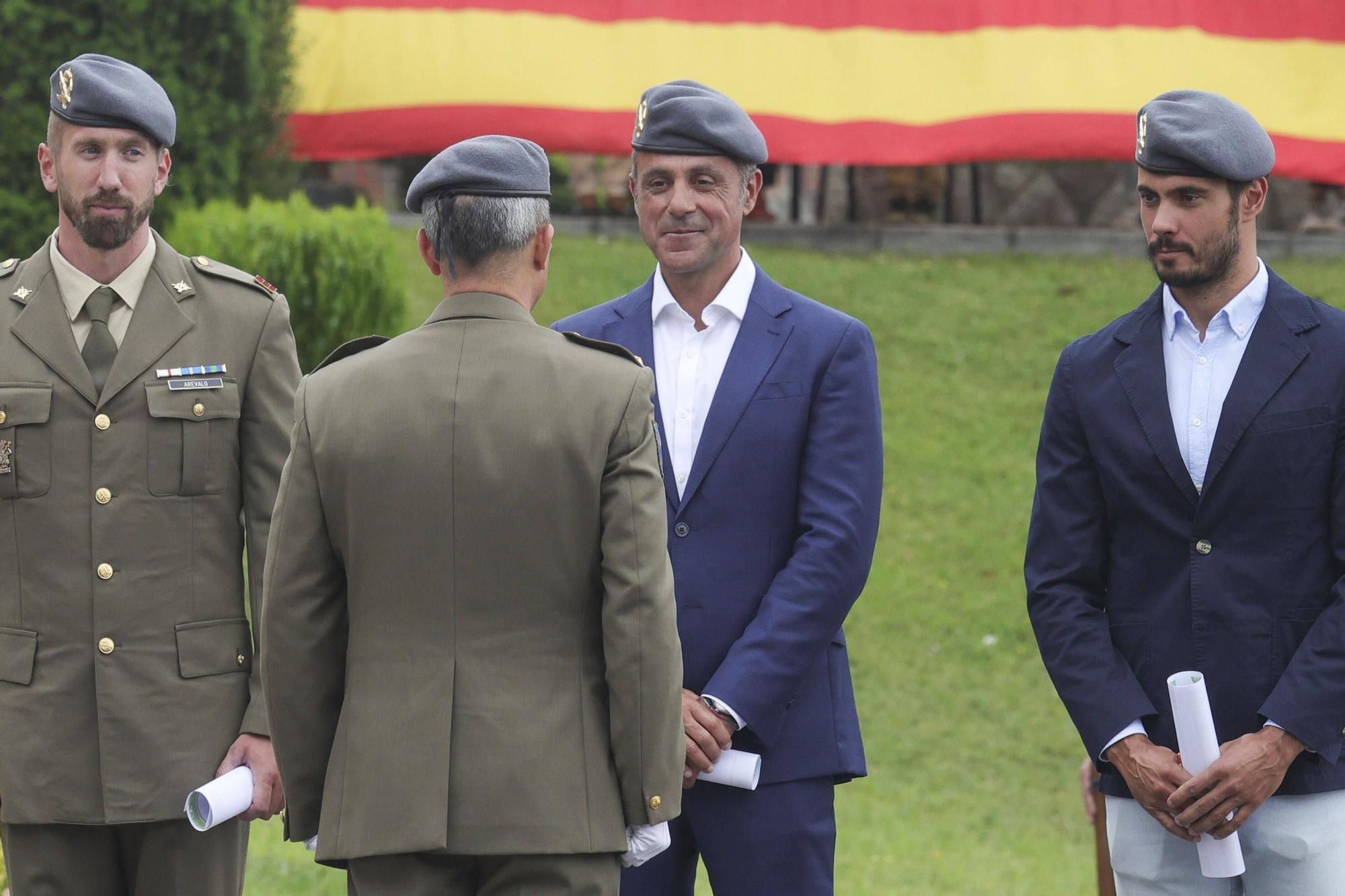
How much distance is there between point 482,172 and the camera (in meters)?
2.81

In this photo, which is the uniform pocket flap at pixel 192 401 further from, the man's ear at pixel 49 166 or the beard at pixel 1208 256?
the beard at pixel 1208 256

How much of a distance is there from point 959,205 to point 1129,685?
461 inches

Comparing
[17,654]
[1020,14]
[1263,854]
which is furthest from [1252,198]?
[1020,14]

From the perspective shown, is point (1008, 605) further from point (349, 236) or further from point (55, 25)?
point (55, 25)

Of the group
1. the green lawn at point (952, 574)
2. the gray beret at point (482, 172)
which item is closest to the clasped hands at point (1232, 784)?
the gray beret at point (482, 172)

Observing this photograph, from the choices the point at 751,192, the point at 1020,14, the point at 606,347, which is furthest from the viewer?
the point at 1020,14

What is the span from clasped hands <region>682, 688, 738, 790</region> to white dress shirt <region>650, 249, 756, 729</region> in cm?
47

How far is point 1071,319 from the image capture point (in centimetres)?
1200

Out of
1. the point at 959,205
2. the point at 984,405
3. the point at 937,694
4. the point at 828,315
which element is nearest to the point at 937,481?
the point at 984,405

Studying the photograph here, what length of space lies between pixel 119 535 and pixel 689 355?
122cm

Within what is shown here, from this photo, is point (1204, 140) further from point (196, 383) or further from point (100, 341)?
point (100, 341)

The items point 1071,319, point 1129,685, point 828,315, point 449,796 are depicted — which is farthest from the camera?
point 1071,319

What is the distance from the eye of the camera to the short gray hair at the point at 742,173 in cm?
366

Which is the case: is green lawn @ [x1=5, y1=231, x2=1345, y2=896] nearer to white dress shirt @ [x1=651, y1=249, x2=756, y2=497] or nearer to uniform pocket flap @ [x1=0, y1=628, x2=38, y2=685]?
uniform pocket flap @ [x1=0, y1=628, x2=38, y2=685]
